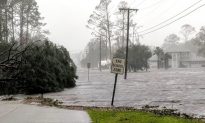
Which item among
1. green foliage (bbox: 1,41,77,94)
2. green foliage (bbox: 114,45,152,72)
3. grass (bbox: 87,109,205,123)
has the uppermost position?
green foliage (bbox: 114,45,152,72)

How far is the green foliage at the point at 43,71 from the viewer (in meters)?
32.4

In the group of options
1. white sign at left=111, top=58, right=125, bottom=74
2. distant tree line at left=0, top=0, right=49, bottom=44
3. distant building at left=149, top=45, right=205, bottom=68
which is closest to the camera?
white sign at left=111, top=58, right=125, bottom=74

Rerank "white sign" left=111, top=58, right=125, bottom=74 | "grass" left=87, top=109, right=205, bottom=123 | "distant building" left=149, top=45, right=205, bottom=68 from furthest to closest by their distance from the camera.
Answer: "distant building" left=149, top=45, right=205, bottom=68, "white sign" left=111, top=58, right=125, bottom=74, "grass" left=87, top=109, right=205, bottom=123

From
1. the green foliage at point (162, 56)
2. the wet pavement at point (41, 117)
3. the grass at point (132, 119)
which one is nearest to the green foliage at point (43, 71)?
the wet pavement at point (41, 117)

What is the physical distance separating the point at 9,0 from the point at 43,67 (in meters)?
46.9

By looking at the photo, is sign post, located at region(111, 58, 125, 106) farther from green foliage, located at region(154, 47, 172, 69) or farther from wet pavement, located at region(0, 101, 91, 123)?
green foliage, located at region(154, 47, 172, 69)

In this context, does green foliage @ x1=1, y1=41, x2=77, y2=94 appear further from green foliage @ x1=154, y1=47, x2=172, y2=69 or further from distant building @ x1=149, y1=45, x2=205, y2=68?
distant building @ x1=149, y1=45, x2=205, y2=68

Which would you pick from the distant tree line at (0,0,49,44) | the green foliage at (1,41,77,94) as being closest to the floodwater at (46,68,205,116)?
the green foliage at (1,41,77,94)

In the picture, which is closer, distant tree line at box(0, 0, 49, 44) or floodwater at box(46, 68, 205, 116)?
floodwater at box(46, 68, 205, 116)

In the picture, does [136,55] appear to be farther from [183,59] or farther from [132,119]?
[132,119]

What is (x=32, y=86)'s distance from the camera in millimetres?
32656

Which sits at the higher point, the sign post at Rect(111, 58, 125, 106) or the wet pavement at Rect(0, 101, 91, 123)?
the sign post at Rect(111, 58, 125, 106)

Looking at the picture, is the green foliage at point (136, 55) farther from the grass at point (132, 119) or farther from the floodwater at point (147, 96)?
the grass at point (132, 119)

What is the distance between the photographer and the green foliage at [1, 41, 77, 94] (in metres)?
32.4
